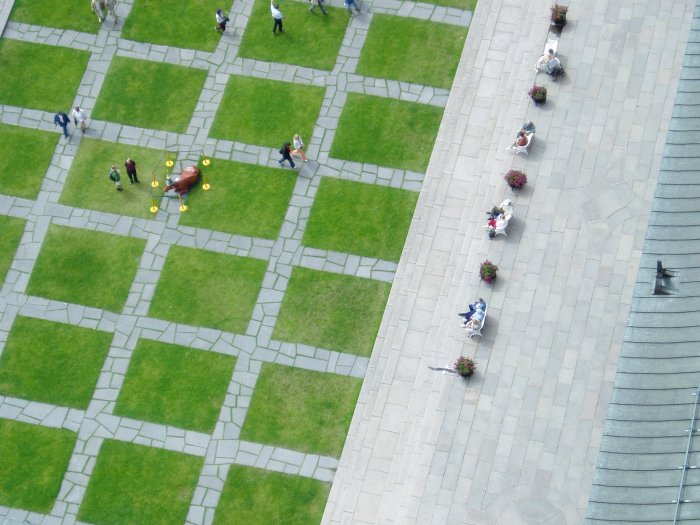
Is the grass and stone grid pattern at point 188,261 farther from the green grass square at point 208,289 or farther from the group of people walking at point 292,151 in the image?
the group of people walking at point 292,151

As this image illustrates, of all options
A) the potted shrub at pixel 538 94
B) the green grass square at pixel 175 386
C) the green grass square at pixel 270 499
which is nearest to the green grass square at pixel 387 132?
the potted shrub at pixel 538 94

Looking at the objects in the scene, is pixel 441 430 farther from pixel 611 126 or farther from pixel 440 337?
pixel 611 126

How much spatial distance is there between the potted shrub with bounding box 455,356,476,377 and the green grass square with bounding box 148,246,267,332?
8.55 metres

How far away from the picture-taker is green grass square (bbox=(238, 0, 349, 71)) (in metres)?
54.0

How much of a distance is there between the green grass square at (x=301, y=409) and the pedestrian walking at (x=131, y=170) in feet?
32.3

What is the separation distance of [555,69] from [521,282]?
911cm

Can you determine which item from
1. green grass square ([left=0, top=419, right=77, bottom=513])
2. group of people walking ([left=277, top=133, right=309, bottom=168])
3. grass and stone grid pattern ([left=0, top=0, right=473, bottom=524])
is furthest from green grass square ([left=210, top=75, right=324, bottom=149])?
green grass square ([left=0, top=419, right=77, bottom=513])

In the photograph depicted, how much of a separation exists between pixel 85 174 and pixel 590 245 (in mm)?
20310

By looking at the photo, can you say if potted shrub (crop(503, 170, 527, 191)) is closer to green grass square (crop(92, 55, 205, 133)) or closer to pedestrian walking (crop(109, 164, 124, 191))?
A: green grass square (crop(92, 55, 205, 133))

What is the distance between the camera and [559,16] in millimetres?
50844

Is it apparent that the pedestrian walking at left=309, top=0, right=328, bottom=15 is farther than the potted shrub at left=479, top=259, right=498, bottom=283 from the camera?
Yes

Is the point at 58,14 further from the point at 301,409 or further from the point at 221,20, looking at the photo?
the point at 301,409

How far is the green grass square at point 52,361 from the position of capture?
47.8 m

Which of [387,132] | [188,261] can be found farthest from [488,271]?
[188,261]
